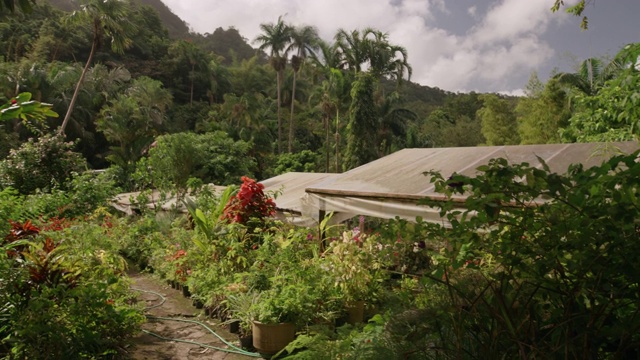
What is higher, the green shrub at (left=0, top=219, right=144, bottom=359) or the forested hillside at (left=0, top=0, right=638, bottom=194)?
the forested hillside at (left=0, top=0, right=638, bottom=194)

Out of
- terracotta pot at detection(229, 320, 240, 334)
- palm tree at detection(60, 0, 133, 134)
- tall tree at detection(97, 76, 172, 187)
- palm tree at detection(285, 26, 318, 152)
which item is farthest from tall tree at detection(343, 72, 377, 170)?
terracotta pot at detection(229, 320, 240, 334)

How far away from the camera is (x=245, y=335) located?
4.83 metres

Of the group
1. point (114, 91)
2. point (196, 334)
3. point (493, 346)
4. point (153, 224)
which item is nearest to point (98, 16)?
point (114, 91)

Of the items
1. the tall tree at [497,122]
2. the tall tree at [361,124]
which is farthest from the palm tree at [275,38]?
the tall tree at [497,122]

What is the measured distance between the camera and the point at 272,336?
4477 mm

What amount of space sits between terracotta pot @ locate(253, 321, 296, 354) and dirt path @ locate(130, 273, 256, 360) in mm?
268

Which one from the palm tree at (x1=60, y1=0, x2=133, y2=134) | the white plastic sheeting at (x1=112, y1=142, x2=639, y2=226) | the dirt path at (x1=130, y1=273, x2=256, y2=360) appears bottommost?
the dirt path at (x1=130, y1=273, x2=256, y2=360)

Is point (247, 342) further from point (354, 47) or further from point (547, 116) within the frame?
point (354, 47)

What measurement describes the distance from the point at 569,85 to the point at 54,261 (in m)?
18.5

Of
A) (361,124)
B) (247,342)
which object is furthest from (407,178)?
(361,124)

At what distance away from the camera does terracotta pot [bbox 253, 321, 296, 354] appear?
447 centimetres

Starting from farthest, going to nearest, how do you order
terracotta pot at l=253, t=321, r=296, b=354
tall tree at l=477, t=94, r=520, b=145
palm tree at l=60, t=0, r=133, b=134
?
1. tall tree at l=477, t=94, r=520, b=145
2. palm tree at l=60, t=0, r=133, b=134
3. terracotta pot at l=253, t=321, r=296, b=354

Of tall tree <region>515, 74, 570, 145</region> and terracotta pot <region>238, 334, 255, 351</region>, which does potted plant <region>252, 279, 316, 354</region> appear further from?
tall tree <region>515, 74, 570, 145</region>

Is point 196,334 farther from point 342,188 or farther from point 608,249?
point 608,249
